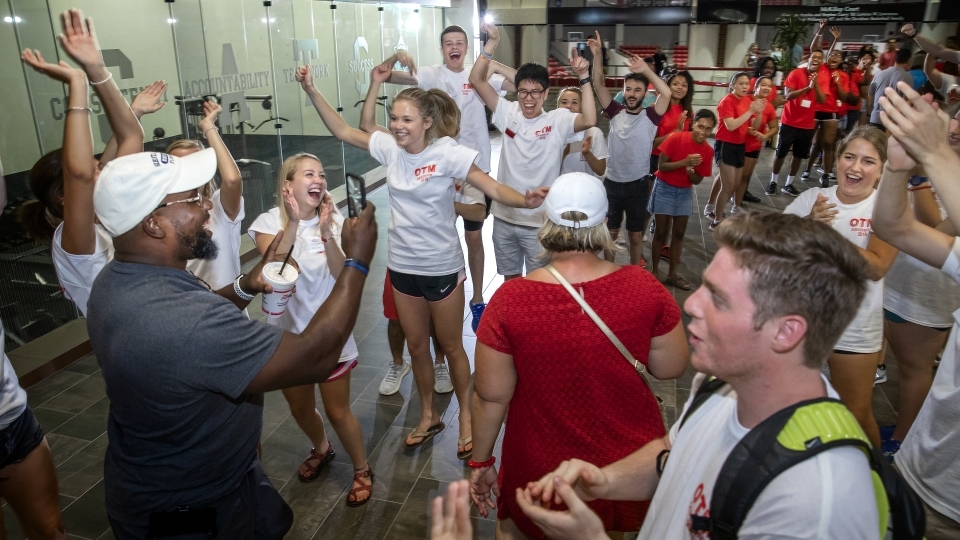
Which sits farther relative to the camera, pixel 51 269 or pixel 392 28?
pixel 392 28

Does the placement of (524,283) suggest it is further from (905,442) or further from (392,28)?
(392,28)

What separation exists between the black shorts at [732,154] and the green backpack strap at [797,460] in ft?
20.7

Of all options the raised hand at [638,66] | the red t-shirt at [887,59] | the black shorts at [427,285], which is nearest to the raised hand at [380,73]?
the black shorts at [427,285]

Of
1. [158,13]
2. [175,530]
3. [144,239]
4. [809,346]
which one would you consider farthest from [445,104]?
[158,13]

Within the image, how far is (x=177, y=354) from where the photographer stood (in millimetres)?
1533

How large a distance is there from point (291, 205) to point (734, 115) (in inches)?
225

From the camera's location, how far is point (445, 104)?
3.25m

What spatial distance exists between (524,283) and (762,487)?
0.92 metres

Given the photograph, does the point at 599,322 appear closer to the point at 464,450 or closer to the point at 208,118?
the point at 464,450

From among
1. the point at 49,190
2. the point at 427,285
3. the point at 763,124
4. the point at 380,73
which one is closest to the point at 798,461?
the point at 427,285

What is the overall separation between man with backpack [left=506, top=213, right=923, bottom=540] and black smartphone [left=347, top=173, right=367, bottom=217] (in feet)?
3.45

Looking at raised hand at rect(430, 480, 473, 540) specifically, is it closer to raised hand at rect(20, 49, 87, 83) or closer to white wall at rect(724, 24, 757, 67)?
raised hand at rect(20, 49, 87, 83)

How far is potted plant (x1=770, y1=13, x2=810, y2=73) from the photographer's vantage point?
49.2 ft

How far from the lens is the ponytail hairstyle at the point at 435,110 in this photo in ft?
10.3
